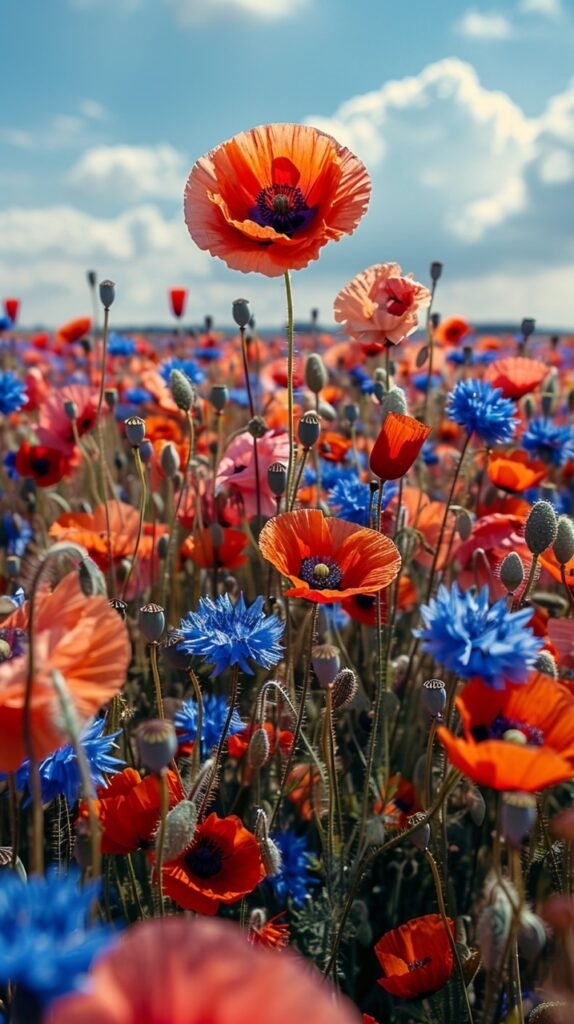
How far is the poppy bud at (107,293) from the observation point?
2.40 m

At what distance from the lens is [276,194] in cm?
185

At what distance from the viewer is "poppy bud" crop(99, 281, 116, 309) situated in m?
2.40

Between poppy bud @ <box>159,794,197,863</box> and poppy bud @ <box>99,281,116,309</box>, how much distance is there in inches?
63.5

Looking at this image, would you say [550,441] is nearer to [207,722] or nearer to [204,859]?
[207,722]

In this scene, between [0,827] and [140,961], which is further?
[0,827]

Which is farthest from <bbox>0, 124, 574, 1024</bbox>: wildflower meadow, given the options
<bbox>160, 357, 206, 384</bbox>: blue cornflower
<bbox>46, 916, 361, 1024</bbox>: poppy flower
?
<bbox>160, 357, 206, 384</bbox>: blue cornflower

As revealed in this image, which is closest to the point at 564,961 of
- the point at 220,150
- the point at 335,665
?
the point at 335,665

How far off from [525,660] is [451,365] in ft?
18.2

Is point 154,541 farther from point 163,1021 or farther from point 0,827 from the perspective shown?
point 163,1021

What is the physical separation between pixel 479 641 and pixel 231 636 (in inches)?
22.4

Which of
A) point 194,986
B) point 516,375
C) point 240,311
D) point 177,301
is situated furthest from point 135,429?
point 177,301

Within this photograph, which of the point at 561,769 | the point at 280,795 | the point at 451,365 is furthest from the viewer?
the point at 451,365

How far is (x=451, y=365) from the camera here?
251 inches

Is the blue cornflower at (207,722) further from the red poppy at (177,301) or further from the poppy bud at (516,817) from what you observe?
the red poppy at (177,301)
